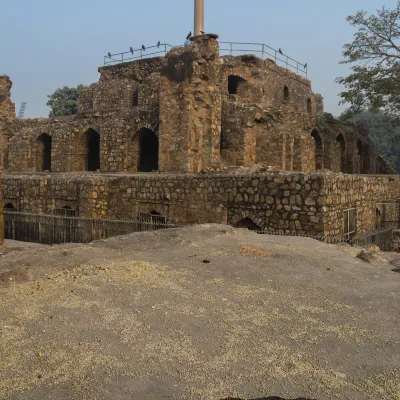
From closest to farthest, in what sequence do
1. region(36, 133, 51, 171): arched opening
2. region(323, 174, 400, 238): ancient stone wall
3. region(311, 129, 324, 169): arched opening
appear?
region(323, 174, 400, 238): ancient stone wall
region(311, 129, 324, 169): arched opening
region(36, 133, 51, 171): arched opening

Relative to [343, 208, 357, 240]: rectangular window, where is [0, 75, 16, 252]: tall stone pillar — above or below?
above

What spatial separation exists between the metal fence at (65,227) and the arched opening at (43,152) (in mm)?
13089

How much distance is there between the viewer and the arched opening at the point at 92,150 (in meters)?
23.2

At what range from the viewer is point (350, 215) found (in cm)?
1050

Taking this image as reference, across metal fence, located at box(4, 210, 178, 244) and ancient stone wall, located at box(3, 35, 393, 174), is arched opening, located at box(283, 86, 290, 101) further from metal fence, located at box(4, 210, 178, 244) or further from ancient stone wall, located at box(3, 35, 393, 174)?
metal fence, located at box(4, 210, 178, 244)

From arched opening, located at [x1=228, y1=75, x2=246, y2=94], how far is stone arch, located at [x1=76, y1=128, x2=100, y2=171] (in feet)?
28.7

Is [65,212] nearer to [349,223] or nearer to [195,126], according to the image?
[195,126]

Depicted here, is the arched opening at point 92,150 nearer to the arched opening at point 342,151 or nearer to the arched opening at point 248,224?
the arched opening at point 248,224

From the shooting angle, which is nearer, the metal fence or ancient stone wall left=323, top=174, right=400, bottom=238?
ancient stone wall left=323, top=174, right=400, bottom=238

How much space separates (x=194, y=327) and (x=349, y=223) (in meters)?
7.81

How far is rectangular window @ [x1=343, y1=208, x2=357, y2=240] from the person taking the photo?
10.2 metres

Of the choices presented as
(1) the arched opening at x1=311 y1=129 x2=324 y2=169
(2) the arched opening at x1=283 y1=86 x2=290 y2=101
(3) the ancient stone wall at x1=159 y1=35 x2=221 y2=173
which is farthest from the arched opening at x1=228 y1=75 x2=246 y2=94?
(3) the ancient stone wall at x1=159 y1=35 x2=221 y2=173

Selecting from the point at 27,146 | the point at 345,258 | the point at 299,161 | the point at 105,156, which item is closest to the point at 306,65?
the point at 299,161

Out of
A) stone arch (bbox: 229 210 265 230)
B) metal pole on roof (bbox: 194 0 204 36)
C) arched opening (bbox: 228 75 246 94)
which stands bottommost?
stone arch (bbox: 229 210 265 230)
